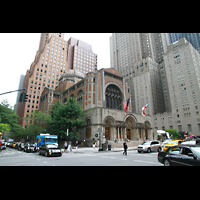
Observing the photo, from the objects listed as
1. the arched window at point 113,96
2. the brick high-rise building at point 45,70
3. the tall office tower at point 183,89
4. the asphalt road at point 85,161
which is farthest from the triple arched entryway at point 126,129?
the brick high-rise building at point 45,70

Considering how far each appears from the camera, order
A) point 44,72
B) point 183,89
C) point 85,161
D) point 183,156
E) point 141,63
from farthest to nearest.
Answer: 1. point 141,63
2. point 44,72
3. point 183,89
4. point 85,161
5. point 183,156

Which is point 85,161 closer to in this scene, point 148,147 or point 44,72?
point 148,147

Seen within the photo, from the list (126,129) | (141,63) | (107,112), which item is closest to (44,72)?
(107,112)

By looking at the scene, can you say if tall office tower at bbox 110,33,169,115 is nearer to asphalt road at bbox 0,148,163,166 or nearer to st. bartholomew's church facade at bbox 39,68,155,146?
st. bartholomew's church facade at bbox 39,68,155,146

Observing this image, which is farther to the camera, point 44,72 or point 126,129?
point 44,72

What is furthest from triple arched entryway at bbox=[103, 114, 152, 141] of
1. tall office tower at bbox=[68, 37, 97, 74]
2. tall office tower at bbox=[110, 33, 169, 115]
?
tall office tower at bbox=[68, 37, 97, 74]

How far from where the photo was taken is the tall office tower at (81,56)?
365 feet

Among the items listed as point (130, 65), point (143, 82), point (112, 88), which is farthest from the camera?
point (130, 65)

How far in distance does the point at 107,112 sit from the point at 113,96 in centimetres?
1195

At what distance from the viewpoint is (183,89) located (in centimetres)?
7188

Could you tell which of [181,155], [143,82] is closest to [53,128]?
[181,155]
